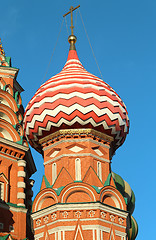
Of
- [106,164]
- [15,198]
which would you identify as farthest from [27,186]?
[106,164]

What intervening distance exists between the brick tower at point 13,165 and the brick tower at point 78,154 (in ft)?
6.04

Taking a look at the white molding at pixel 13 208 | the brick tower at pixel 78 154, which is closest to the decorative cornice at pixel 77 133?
the brick tower at pixel 78 154

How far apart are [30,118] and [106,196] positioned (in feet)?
12.1

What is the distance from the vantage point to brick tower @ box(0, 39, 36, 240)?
65.1ft

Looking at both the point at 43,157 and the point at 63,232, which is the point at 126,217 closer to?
the point at 63,232

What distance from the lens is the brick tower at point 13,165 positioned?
19828 mm

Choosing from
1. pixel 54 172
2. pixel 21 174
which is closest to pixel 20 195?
pixel 21 174

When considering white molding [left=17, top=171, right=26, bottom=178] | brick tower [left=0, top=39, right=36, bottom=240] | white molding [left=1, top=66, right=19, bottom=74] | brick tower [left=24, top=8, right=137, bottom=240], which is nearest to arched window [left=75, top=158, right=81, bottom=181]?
brick tower [left=24, top=8, right=137, bottom=240]

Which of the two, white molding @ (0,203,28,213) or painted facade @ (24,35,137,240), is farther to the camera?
white molding @ (0,203,28,213)

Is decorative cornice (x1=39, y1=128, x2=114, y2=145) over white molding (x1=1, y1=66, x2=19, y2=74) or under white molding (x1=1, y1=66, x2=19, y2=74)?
under

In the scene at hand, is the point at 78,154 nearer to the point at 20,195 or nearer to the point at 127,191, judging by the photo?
the point at 20,195

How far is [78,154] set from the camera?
1825 cm

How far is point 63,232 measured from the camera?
1678 cm

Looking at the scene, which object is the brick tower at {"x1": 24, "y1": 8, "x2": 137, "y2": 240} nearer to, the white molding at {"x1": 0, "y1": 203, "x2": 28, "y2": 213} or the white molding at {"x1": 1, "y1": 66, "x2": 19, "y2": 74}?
the white molding at {"x1": 0, "y1": 203, "x2": 28, "y2": 213}
